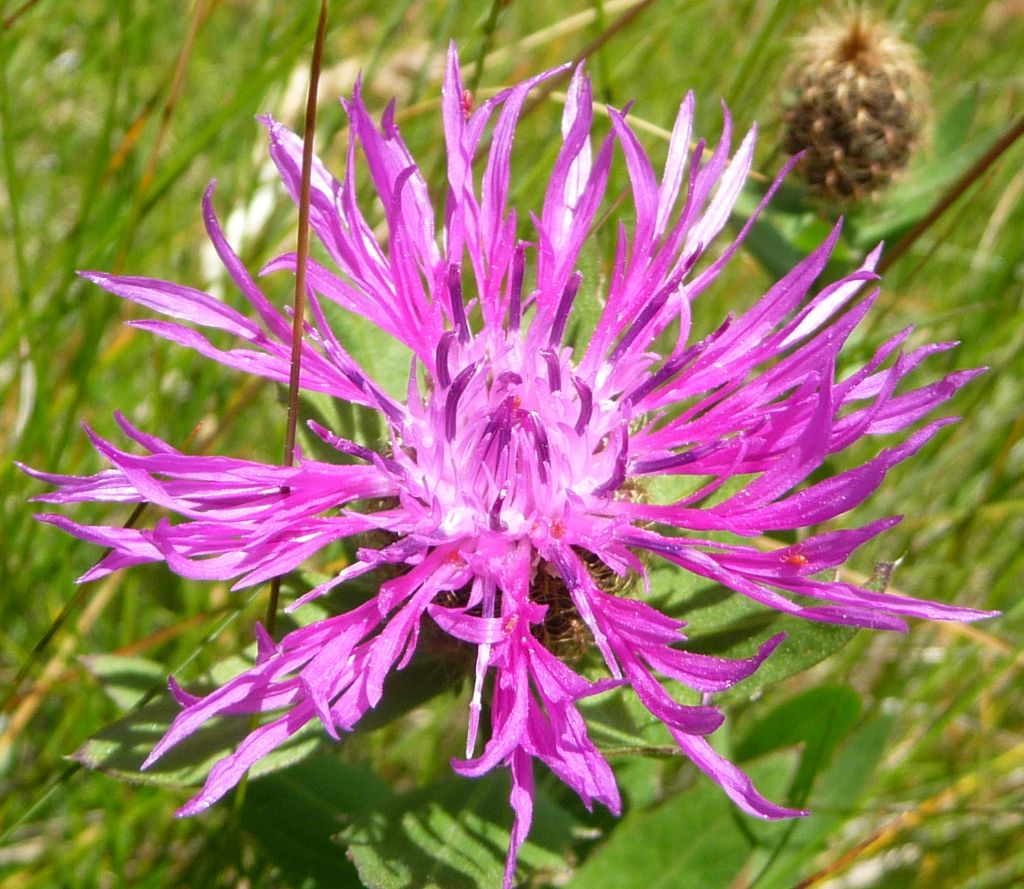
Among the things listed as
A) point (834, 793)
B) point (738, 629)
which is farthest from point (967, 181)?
point (834, 793)

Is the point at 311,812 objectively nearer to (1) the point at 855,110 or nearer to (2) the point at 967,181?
(2) the point at 967,181

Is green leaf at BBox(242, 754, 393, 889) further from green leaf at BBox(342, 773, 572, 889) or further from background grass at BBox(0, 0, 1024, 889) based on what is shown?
green leaf at BBox(342, 773, 572, 889)

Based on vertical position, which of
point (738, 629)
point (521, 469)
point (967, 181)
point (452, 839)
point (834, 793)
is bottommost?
point (834, 793)

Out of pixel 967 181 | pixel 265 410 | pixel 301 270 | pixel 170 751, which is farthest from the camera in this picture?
pixel 265 410

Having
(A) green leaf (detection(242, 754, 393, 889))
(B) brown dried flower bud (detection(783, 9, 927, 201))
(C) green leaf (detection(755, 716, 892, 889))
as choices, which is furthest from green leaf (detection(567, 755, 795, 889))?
(B) brown dried flower bud (detection(783, 9, 927, 201))

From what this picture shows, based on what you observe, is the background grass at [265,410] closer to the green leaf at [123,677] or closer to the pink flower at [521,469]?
the green leaf at [123,677]

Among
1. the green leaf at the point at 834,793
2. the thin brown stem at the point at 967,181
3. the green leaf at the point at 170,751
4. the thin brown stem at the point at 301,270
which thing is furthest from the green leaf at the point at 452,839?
the thin brown stem at the point at 967,181

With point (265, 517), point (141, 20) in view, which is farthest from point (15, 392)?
point (265, 517)
